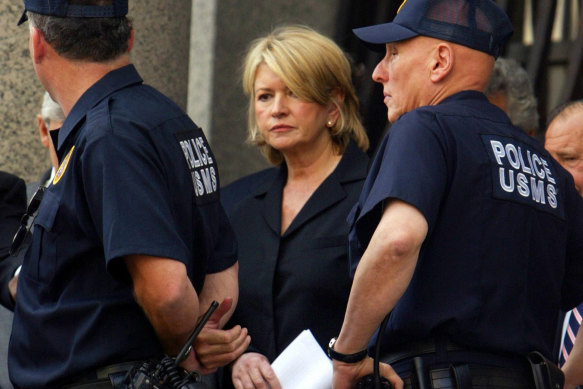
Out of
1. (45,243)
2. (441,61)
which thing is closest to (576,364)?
(441,61)

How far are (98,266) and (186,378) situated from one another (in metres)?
0.38

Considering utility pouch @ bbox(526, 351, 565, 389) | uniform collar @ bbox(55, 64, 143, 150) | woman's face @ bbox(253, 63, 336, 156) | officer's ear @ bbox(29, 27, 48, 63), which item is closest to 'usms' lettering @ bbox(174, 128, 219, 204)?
uniform collar @ bbox(55, 64, 143, 150)

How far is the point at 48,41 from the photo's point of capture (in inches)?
114

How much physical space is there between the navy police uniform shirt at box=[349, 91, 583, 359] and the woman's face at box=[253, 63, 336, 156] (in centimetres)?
125

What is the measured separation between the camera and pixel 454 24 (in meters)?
3.08

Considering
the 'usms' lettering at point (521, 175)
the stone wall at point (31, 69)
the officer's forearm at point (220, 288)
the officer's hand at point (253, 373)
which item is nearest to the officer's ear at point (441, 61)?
the 'usms' lettering at point (521, 175)

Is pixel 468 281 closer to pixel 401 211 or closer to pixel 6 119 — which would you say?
pixel 401 211

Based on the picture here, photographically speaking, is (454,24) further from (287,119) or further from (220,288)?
(287,119)

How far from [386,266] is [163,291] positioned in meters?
0.59

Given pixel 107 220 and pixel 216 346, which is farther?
pixel 216 346

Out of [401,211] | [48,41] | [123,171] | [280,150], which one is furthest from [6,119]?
[401,211]

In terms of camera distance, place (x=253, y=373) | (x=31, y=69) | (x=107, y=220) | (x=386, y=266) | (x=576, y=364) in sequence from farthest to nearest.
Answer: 1. (x=31, y=69)
2. (x=253, y=373)
3. (x=576, y=364)
4. (x=386, y=266)
5. (x=107, y=220)

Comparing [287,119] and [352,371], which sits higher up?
[287,119]

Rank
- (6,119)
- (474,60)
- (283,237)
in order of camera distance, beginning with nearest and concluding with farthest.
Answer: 1. (474,60)
2. (283,237)
3. (6,119)
